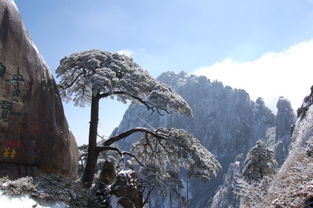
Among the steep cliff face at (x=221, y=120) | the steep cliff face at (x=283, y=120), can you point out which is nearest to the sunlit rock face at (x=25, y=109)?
the steep cliff face at (x=283, y=120)

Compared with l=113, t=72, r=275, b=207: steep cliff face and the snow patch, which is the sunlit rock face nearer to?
the snow patch

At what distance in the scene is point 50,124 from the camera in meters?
11.7

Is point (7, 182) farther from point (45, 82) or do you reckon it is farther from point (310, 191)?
point (310, 191)

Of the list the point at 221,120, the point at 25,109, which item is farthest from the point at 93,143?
the point at 221,120

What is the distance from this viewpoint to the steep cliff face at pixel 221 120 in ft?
485

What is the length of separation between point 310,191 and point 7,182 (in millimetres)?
6538

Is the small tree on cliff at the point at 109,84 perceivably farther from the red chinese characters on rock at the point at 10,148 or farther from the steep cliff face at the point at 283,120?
the steep cliff face at the point at 283,120

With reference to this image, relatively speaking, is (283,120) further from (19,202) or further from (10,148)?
(19,202)

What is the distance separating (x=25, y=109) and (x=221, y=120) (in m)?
144

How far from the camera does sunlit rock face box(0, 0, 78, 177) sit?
10453mm

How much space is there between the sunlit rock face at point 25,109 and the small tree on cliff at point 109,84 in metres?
0.96

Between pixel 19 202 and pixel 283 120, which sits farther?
pixel 283 120

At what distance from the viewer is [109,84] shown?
10.4 meters

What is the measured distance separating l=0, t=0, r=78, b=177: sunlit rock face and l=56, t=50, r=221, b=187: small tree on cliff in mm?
965
